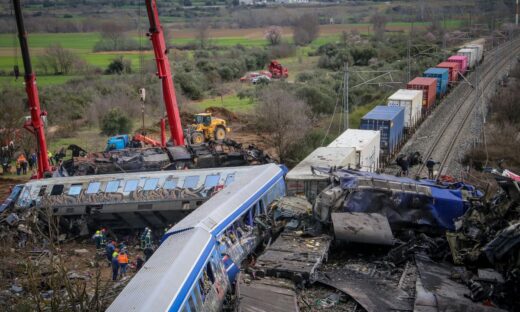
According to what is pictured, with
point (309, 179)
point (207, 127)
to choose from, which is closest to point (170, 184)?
point (309, 179)

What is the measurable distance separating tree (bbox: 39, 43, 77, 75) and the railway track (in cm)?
4068

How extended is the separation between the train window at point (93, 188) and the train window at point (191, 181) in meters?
3.35

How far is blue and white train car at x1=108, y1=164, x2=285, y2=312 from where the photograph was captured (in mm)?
9719

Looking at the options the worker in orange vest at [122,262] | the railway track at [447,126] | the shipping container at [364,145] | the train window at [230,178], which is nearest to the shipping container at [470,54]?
the railway track at [447,126]

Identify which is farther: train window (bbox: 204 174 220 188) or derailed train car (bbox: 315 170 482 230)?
train window (bbox: 204 174 220 188)

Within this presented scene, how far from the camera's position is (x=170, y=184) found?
20.1 meters

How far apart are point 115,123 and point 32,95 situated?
17502mm

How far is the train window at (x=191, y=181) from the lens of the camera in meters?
20.0

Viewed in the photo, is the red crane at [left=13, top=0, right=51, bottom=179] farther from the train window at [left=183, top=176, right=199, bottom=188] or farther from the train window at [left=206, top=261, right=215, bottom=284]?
the train window at [left=206, top=261, right=215, bottom=284]

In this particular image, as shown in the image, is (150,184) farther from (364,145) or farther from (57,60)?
(57,60)

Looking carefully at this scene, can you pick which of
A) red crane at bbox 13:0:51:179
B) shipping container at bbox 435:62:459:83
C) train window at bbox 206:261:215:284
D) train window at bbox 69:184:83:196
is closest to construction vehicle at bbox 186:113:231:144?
red crane at bbox 13:0:51:179

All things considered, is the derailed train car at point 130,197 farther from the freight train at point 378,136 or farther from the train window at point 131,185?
the freight train at point 378,136

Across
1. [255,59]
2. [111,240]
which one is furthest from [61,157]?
[255,59]

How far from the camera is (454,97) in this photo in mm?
46000
